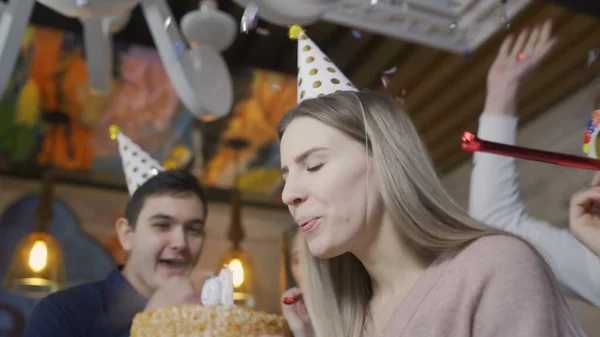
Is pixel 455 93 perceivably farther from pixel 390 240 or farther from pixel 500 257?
pixel 500 257

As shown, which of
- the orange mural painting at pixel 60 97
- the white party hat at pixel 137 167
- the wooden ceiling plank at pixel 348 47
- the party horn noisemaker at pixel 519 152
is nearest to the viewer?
the party horn noisemaker at pixel 519 152

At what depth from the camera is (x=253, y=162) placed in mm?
4031

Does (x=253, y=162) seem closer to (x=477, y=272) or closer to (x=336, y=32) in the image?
(x=336, y=32)

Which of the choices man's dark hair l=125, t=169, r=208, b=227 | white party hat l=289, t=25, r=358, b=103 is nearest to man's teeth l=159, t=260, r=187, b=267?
man's dark hair l=125, t=169, r=208, b=227

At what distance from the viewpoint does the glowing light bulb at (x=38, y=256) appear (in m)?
2.00

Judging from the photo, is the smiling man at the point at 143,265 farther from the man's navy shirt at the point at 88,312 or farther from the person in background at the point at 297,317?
the person in background at the point at 297,317

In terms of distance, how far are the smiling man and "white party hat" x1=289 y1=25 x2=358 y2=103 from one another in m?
0.36

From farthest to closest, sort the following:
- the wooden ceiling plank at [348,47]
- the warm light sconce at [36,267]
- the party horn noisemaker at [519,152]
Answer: the wooden ceiling plank at [348,47]
the warm light sconce at [36,267]
the party horn noisemaker at [519,152]

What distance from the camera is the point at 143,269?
124 centimetres

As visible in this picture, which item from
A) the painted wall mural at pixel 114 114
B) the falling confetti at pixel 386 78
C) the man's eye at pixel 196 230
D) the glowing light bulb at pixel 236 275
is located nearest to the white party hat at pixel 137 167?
the man's eye at pixel 196 230

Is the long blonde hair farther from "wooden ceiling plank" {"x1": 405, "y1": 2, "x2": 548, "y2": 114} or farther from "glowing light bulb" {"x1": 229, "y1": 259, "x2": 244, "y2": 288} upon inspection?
"wooden ceiling plank" {"x1": 405, "y1": 2, "x2": 548, "y2": 114}

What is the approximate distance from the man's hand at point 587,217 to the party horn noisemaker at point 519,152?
0.46 ft

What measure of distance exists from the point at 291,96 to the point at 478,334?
2582 millimetres

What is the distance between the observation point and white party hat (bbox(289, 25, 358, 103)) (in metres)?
1.06
